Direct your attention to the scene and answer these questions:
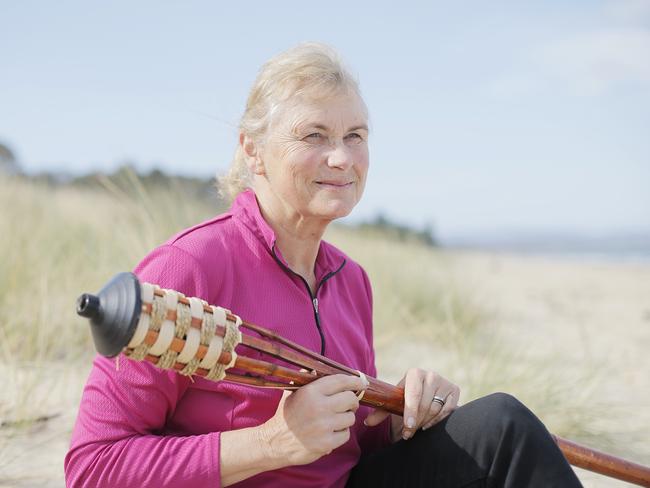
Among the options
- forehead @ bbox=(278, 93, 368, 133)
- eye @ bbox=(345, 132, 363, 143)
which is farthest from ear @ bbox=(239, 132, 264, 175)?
eye @ bbox=(345, 132, 363, 143)

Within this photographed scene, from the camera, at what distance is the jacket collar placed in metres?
2.00

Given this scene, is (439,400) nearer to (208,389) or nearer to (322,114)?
(208,389)

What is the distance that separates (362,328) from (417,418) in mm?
440

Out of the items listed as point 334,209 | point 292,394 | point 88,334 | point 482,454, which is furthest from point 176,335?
point 88,334

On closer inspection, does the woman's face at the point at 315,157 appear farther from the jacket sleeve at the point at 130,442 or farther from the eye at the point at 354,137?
the jacket sleeve at the point at 130,442

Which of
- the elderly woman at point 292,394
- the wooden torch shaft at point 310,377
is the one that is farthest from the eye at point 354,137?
the wooden torch shaft at point 310,377

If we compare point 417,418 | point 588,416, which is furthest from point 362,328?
point 588,416

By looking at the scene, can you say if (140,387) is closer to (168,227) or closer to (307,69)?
(307,69)

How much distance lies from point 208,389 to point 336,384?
34 centimetres

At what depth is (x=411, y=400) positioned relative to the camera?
1953 mm

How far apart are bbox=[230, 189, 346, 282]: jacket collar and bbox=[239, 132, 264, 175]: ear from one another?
0.07m

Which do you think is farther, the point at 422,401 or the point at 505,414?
the point at 422,401

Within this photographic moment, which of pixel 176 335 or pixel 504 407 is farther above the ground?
pixel 176 335

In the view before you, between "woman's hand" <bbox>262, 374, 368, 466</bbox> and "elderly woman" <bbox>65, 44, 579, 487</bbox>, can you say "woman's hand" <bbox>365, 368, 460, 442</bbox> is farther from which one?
"woman's hand" <bbox>262, 374, 368, 466</bbox>
